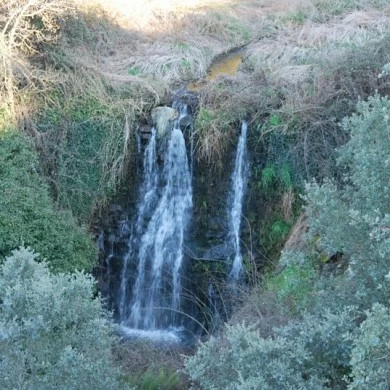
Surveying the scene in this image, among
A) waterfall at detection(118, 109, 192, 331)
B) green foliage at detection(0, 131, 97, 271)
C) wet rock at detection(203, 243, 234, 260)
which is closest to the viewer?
green foliage at detection(0, 131, 97, 271)

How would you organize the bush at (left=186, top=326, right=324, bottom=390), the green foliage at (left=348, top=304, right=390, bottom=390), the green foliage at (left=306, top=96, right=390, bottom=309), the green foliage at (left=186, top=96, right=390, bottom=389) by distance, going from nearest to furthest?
the green foliage at (left=348, top=304, right=390, bottom=390) → the green foliage at (left=186, top=96, right=390, bottom=389) → the bush at (left=186, top=326, right=324, bottom=390) → the green foliage at (left=306, top=96, right=390, bottom=309)

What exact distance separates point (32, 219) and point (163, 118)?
2946mm

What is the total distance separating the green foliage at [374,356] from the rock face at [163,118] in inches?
261

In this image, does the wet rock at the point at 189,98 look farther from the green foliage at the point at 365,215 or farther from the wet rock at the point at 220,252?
the green foliage at the point at 365,215

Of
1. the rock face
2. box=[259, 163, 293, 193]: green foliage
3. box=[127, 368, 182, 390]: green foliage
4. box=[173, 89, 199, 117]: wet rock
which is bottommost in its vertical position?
box=[127, 368, 182, 390]: green foliage

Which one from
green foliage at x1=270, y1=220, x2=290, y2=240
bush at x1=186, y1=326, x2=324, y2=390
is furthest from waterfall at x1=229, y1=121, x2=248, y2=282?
bush at x1=186, y1=326, x2=324, y2=390

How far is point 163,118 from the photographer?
32.4ft

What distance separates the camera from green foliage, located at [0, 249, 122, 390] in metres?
4.54

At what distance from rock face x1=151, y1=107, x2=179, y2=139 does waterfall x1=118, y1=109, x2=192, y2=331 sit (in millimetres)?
124

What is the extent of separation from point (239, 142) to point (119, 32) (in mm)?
5211

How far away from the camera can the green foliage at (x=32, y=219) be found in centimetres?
809

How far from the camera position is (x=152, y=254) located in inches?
378

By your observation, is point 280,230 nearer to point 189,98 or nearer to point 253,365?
point 189,98

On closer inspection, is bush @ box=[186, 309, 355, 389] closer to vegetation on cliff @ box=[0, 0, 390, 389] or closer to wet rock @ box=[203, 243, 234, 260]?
vegetation on cliff @ box=[0, 0, 390, 389]
